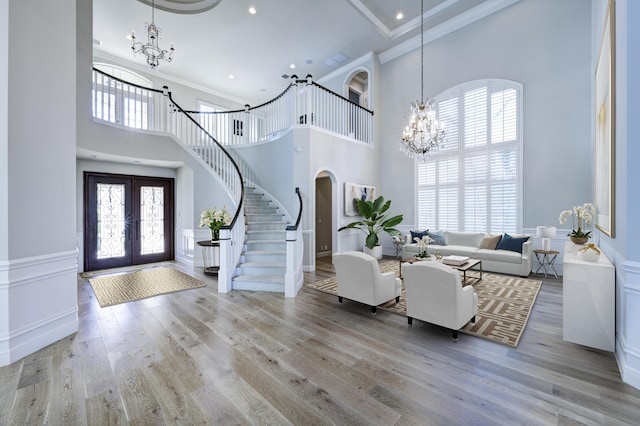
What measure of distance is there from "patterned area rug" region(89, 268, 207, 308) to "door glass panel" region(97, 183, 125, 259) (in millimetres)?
1163

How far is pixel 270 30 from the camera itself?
22.6 feet

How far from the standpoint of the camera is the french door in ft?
20.9

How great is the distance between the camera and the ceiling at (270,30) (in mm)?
6105

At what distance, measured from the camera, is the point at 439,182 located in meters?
7.26

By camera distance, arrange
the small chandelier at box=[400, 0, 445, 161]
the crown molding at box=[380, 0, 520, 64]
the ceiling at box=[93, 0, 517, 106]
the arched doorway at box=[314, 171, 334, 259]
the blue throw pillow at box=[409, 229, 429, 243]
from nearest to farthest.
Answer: the small chandelier at box=[400, 0, 445, 161] → the ceiling at box=[93, 0, 517, 106] → the crown molding at box=[380, 0, 520, 64] → the blue throw pillow at box=[409, 229, 429, 243] → the arched doorway at box=[314, 171, 334, 259]

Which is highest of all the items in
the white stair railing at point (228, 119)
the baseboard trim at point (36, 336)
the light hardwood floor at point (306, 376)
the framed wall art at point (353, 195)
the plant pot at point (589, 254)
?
the white stair railing at point (228, 119)

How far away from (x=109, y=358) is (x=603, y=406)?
13.4 ft

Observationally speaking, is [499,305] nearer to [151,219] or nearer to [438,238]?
[438,238]

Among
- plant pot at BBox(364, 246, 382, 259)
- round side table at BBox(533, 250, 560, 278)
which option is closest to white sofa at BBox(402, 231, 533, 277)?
round side table at BBox(533, 250, 560, 278)

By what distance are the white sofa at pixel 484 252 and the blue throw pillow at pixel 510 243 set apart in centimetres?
8

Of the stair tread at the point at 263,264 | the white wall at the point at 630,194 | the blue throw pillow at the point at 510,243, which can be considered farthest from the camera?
the blue throw pillow at the point at 510,243

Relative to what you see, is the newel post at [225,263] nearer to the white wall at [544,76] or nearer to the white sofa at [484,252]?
the white sofa at [484,252]

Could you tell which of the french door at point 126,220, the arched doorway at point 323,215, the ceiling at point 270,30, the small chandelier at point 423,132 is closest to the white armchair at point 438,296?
the small chandelier at point 423,132

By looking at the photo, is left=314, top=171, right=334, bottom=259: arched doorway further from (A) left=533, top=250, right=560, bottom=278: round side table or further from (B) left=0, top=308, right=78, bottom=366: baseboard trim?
(B) left=0, top=308, right=78, bottom=366: baseboard trim
